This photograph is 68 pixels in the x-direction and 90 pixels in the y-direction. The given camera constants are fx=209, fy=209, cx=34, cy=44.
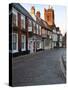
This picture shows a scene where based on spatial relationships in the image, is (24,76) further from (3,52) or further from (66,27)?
(66,27)

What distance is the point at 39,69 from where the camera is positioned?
220 centimetres

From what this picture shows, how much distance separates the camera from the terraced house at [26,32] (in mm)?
2068

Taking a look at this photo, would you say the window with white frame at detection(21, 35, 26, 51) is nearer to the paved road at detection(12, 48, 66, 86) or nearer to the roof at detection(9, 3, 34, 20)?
the paved road at detection(12, 48, 66, 86)

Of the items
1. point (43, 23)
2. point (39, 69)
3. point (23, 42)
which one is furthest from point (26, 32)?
point (39, 69)

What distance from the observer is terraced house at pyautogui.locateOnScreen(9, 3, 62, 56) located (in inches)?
81.4

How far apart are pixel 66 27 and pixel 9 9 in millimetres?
663

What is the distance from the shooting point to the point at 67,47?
7.57 feet

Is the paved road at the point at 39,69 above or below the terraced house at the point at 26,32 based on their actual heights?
below

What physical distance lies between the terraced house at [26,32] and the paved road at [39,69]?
76 mm

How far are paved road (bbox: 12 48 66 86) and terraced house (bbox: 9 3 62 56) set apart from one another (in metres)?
0.08

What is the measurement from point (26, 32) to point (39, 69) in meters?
0.41

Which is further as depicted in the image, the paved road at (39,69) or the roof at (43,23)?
the roof at (43,23)

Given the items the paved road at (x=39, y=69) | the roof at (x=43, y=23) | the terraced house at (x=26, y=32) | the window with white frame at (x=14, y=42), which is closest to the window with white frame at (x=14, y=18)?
the terraced house at (x=26, y=32)

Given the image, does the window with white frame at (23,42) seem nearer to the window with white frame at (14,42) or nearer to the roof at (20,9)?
the window with white frame at (14,42)
